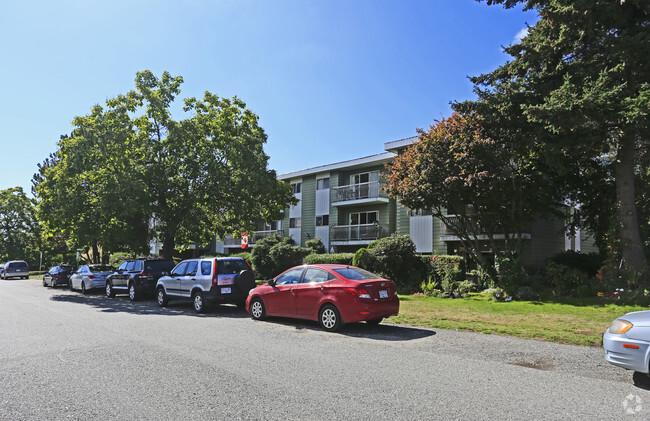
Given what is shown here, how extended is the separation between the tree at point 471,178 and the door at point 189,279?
8318 millimetres

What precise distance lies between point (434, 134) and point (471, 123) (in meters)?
1.40

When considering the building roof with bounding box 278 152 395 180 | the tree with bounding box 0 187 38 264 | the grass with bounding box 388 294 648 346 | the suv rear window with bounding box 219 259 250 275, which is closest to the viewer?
the grass with bounding box 388 294 648 346

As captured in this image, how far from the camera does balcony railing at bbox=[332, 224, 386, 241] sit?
29.5 metres

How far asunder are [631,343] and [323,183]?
29948 millimetres

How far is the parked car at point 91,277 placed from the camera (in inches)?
842

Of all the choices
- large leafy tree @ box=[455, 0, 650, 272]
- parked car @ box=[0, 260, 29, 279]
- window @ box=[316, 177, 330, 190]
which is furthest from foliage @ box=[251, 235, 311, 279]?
parked car @ box=[0, 260, 29, 279]

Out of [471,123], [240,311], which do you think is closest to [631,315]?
[240,311]

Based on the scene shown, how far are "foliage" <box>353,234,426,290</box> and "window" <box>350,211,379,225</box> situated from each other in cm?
1100

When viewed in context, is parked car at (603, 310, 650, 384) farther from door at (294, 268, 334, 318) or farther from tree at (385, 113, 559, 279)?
tree at (385, 113, 559, 279)

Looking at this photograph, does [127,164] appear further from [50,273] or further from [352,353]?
[352,353]

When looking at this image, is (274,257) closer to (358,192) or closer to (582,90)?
(358,192)

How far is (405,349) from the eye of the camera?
7852 millimetres

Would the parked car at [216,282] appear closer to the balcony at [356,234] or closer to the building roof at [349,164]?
the balcony at [356,234]

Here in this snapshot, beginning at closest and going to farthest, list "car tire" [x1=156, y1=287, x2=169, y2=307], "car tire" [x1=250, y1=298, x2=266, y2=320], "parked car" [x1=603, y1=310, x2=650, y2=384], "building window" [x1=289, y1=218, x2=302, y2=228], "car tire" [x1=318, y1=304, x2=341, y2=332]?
"parked car" [x1=603, y1=310, x2=650, y2=384] < "car tire" [x1=318, y1=304, x2=341, y2=332] < "car tire" [x1=250, y1=298, x2=266, y2=320] < "car tire" [x1=156, y1=287, x2=169, y2=307] < "building window" [x1=289, y1=218, x2=302, y2=228]
